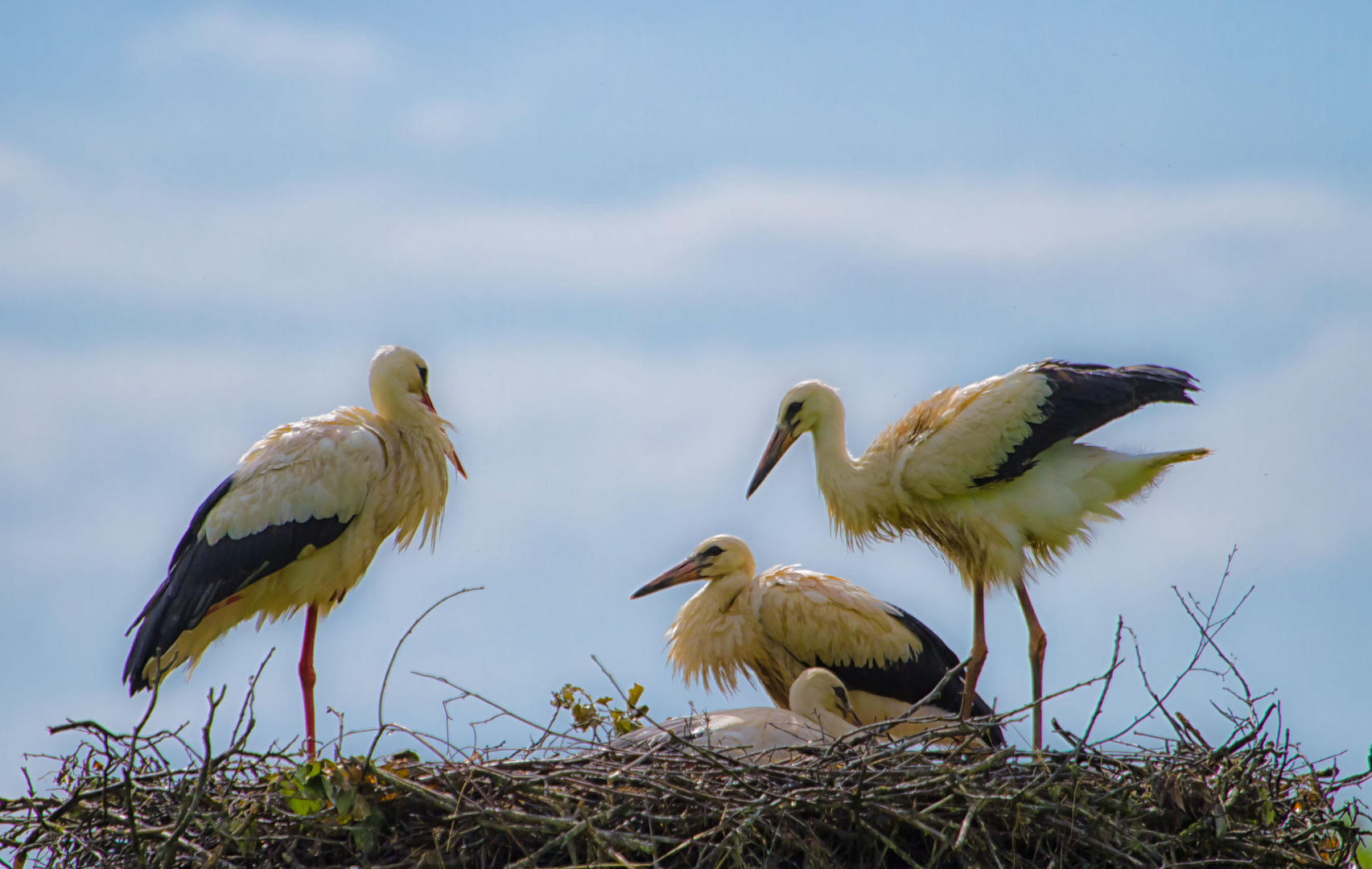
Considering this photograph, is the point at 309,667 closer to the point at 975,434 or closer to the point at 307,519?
the point at 307,519

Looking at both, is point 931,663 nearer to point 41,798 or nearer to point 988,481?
point 988,481

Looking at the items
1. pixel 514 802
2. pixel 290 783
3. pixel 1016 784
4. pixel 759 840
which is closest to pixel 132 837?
pixel 290 783

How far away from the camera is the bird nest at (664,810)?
11.1ft

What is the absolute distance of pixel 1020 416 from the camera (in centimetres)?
485

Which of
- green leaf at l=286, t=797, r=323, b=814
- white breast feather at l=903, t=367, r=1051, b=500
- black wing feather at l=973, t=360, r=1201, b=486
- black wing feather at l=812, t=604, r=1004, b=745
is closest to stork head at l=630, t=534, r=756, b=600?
black wing feather at l=812, t=604, r=1004, b=745

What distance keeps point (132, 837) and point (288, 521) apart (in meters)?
1.60

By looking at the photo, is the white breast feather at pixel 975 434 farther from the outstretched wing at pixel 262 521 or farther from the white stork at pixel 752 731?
the outstretched wing at pixel 262 521

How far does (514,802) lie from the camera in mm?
3543

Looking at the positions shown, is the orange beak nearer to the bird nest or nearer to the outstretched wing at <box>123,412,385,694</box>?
the outstretched wing at <box>123,412,385,694</box>

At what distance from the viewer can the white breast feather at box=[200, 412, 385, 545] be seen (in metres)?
4.75

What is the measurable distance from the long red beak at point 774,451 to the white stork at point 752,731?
1163 millimetres

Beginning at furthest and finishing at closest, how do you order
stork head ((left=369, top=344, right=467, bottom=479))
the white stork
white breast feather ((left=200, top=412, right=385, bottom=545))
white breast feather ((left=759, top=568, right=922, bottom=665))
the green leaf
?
white breast feather ((left=759, top=568, right=922, bottom=665)) < stork head ((left=369, top=344, right=467, bottom=479)) < white breast feather ((left=200, top=412, right=385, bottom=545)) < the white stork < the green leaf

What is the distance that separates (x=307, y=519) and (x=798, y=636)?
1.99 metres

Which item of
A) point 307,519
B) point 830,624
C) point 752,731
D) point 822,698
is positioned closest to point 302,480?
point 307,519
